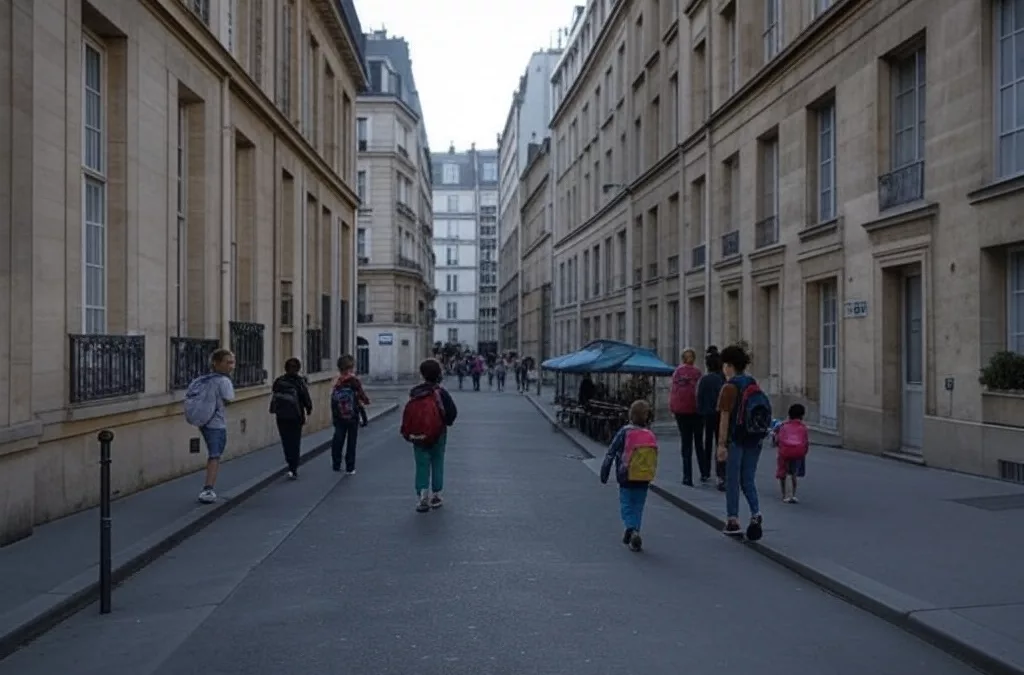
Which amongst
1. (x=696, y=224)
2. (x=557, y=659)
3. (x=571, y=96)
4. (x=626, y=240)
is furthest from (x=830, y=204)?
(x=571, y=96)

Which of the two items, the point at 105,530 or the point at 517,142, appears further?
the point at 517,142

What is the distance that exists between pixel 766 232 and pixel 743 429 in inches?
575

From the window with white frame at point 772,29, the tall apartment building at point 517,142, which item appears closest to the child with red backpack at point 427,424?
the window with white frame at point 772,29

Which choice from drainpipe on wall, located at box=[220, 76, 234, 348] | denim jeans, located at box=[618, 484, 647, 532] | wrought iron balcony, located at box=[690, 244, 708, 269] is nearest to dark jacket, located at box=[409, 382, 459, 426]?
denim jeans, located at box=[618, 484, 647, 532]

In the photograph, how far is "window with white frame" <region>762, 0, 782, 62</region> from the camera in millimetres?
22922

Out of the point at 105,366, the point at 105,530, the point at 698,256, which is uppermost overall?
the point at 698,256

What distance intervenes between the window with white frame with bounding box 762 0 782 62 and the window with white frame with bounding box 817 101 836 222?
8.51 feet

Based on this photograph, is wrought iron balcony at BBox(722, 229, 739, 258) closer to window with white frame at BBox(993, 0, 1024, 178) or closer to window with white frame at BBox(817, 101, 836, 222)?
window with white frame at BBox(817, 101, 836, 222)

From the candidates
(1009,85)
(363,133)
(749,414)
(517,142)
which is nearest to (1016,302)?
(1009,85)

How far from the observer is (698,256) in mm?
29547

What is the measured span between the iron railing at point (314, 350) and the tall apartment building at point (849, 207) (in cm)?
992

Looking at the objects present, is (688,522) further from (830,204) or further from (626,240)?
(626,240)

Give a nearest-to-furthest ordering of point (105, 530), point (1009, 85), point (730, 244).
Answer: point (105, 530)
point (1009, 85)
point (730, 244)

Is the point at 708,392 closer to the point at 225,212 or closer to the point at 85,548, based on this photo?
the point at 85,548
